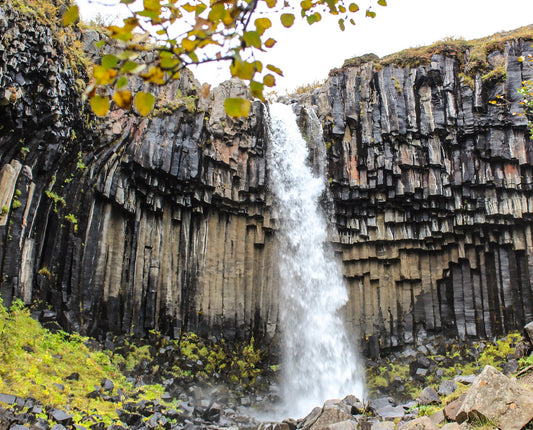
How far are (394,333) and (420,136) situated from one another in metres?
7.24

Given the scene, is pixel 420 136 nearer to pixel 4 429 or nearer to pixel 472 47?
pixel 472 47

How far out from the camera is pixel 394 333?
15.9 meters

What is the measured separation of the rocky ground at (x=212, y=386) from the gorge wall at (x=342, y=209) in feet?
2.88

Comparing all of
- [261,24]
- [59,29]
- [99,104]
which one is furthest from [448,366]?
[59,29]

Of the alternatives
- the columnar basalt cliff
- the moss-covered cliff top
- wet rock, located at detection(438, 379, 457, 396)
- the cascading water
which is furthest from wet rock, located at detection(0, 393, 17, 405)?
the moss-covered cliff top

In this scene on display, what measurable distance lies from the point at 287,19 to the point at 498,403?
5174mm

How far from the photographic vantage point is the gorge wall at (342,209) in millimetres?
12867

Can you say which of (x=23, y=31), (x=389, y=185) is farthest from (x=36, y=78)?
(x=389, y=185)

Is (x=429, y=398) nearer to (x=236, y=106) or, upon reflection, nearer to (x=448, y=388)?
(x=448, y=388)

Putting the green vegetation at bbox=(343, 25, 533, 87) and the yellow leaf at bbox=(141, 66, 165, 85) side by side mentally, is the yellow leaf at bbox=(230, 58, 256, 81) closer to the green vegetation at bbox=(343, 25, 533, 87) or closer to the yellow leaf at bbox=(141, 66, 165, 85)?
the yellow leaf at bbox=(141, 66, 165, 85)

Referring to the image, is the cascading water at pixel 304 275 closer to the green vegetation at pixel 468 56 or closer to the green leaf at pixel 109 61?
the green vegetation at pixel 468 56

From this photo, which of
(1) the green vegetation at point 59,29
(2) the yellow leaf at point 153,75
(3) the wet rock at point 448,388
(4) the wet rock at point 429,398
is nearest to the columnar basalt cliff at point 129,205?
(1) the green vegetation at point 59,29

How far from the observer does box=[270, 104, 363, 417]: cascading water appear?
15.1 metres

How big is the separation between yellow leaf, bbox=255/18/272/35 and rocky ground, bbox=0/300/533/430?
16.7 feet
